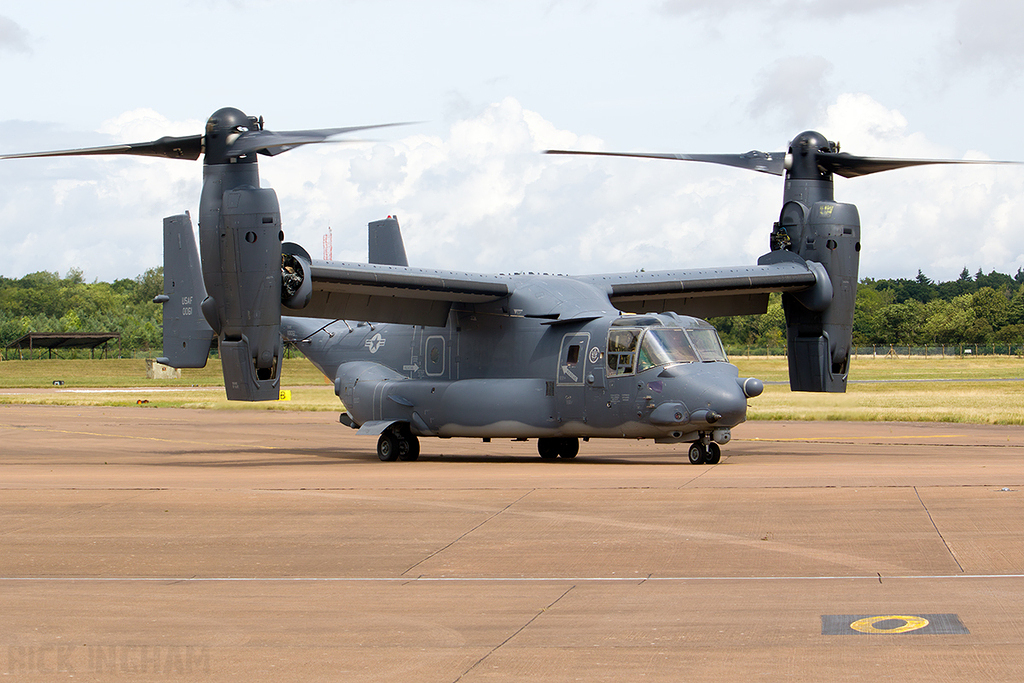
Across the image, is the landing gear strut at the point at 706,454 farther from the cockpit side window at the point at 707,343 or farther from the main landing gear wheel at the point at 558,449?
the main landing gear wheel at the point at 558,449

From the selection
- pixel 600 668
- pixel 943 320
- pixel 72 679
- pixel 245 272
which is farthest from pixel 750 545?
pixel 943 320

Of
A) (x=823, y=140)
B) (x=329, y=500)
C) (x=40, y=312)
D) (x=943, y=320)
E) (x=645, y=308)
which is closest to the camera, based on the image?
(x=329, y=500)

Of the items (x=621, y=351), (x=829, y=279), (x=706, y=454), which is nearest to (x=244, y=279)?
(x=621, y=351)

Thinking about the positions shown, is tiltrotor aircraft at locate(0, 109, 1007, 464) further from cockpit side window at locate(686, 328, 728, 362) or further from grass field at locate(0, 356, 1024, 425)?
grass field at locate(0, 356, 1024, 425)

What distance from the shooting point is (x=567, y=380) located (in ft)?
70.8

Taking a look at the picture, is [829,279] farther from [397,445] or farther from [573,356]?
[397,445]

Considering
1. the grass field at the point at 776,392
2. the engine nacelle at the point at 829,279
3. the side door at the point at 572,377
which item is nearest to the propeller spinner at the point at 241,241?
the side door at the point at 572,377

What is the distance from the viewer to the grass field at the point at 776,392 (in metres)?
39.8

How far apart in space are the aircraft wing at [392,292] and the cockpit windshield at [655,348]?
3459mm

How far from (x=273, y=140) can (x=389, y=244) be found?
9.12 metres

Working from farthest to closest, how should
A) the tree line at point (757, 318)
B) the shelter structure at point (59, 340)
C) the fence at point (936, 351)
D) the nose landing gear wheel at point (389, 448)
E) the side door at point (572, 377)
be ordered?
1. the tree line at point (757, 318)
2. the fence at point (936, 351)
3. the shelter structure at point (59, 340)
4. the nose landing gear wheel at point (389, 448)
5. the side door at point (572, 377)

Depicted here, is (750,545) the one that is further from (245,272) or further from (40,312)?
(40,312)

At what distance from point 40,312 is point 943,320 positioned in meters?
116

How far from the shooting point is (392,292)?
22625 millimetres
